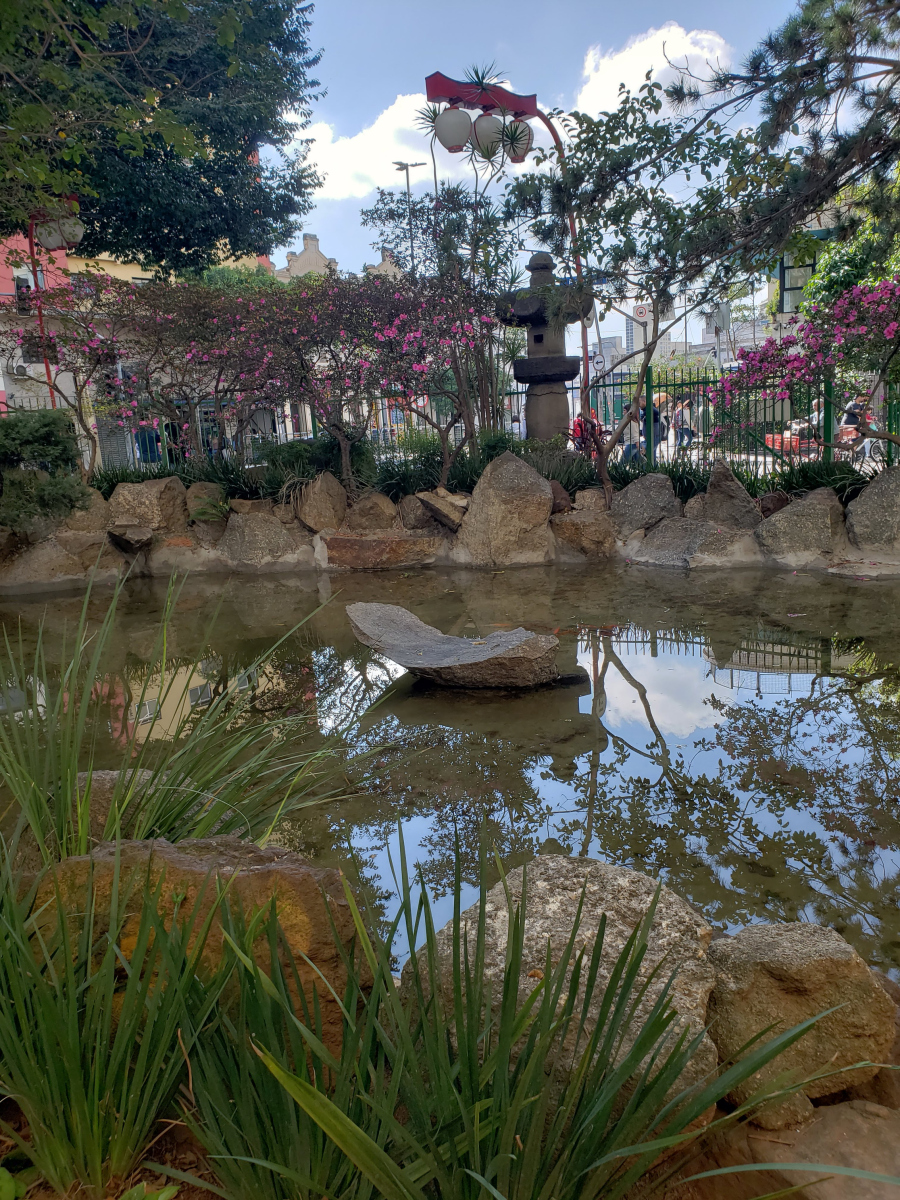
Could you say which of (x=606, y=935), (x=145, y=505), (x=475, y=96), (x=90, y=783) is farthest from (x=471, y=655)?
(x=475, y=96)

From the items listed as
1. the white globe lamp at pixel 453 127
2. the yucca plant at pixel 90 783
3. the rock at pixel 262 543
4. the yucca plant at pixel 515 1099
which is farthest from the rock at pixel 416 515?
the yucca plant at pixel 515 1099

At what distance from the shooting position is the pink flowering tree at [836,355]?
859 centimetres

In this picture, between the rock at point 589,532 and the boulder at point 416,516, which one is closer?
the rock at point 589,532

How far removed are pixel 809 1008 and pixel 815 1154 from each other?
323 millimetres

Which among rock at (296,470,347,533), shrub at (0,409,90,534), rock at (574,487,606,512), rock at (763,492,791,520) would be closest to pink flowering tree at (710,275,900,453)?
rock at (763,492,791,520)

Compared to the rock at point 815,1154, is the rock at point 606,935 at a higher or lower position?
higher

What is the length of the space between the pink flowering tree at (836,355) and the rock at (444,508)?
348 centimetres

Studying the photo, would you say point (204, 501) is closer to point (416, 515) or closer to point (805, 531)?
point (416, 515)

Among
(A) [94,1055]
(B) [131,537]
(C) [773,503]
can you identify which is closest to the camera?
(A) [94,1055]

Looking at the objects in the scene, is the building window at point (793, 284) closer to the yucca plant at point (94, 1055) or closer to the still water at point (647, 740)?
the still water at point (647, 740)

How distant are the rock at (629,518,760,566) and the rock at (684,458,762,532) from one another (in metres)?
0.17

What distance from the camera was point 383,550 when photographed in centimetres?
1006

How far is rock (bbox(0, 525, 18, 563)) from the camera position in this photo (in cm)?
979

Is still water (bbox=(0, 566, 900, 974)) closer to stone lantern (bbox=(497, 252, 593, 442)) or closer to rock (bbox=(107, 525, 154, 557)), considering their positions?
rock (bbox=(107, 525, 154, 557))
